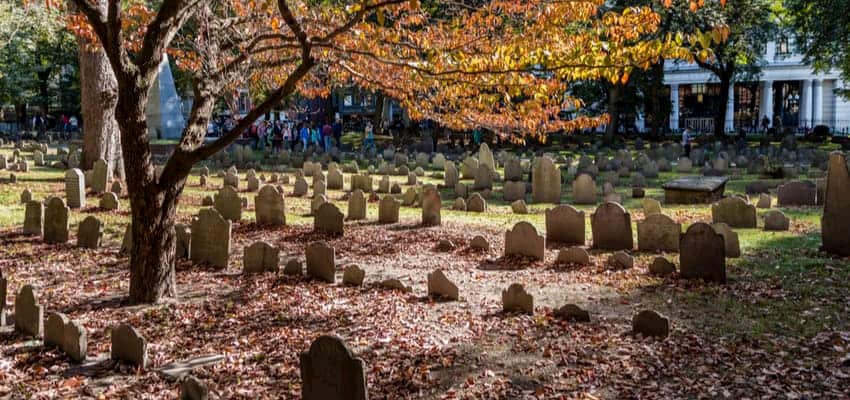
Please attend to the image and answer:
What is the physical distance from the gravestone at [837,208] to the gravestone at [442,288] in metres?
5.19

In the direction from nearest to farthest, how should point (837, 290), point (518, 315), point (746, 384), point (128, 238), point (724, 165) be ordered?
point (746, 384) < point (518, 315) < point (837, 290) < point (128, 238) < point (724, 165)

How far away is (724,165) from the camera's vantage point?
22.8 metres

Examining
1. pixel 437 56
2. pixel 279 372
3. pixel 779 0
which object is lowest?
pixel 279 372

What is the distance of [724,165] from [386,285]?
1672 centimetres

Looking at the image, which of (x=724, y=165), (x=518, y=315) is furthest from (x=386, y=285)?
(x=724, y=165)

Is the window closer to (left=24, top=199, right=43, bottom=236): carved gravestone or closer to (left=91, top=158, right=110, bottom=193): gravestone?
(left=91, top=158, right=110, bottom=193): gravestone

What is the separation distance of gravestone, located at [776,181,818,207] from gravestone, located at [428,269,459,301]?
9.59 meters

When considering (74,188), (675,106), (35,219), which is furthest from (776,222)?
(675,106)

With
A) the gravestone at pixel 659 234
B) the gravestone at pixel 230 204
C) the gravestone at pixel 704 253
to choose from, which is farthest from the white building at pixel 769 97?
the gravestone at pixel 704 253

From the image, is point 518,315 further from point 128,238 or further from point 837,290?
point 128,238

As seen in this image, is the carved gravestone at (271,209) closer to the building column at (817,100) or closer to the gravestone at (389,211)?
the gravestone at (389,211)

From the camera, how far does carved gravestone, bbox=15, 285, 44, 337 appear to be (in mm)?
7254

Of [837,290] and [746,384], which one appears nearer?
[746,384]

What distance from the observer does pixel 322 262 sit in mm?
9359
